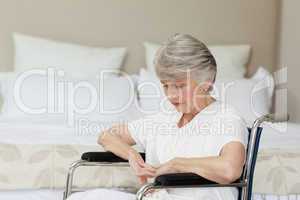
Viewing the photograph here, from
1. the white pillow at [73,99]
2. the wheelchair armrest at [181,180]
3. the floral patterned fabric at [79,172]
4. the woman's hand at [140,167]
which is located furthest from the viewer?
the white pillow at [73,99]

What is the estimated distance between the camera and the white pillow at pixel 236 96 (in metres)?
3.77

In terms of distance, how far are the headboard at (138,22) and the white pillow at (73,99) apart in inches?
21.4

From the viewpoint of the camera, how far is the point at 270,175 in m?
2.62

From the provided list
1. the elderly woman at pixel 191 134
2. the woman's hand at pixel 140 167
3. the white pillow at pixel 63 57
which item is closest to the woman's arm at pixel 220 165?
the elderly woman at pixel 191 134

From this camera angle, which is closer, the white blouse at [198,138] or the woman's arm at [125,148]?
the white blouse at [198,138]

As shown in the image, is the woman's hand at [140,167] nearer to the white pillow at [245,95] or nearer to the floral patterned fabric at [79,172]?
the floral patterned fabric at [79,172]

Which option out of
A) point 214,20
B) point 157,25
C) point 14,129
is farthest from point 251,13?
point 14,129

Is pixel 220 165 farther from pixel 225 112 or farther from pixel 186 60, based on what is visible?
pixel 186 60

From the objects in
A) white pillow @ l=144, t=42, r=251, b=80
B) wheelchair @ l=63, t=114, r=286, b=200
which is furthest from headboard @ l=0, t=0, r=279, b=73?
wheelchair @ l=63, t=114, r=286, b=200

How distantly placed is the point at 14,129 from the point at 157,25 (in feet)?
5.14

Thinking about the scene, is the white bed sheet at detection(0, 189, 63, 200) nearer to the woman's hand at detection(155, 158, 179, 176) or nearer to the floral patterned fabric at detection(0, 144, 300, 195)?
the floral patterned fabric at detection(0, 144, 300, 195)

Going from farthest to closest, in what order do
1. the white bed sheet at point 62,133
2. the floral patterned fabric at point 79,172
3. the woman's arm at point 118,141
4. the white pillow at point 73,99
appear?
1. the white pillow at point 73,99
2. the white bed sheet at point 62,133
3. the floral patterned fabric at point 79,172
4. the woman's arm at point 118,141

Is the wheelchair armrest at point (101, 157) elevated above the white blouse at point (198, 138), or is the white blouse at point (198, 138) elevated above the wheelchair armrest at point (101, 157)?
the white blouse at point (198, 138)

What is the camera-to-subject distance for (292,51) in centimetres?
425
